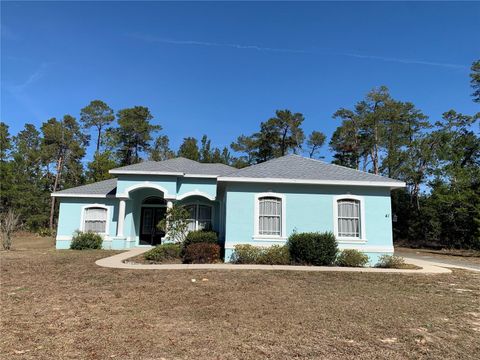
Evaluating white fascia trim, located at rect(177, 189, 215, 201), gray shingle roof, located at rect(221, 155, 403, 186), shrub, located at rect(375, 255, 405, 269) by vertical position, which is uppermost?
gray shingle roof, located at rect(221, 155, 403, 186)

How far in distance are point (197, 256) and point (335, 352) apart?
9.43 meters

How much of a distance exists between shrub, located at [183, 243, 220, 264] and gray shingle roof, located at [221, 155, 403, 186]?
3.02 m

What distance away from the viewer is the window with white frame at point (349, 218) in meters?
14.7

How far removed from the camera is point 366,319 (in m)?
6.36

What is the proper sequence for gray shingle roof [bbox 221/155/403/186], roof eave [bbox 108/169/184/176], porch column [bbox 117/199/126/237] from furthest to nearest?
porch column [bbox 117/199/126/237] → roof eave [bbox 108/169/184/176] → gray shingle roof [bbox 221/155/403/186]

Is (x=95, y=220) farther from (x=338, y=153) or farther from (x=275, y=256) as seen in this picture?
(x=338, y=153)

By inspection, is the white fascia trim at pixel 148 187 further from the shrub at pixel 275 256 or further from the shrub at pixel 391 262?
the shrub at pixel 391 262

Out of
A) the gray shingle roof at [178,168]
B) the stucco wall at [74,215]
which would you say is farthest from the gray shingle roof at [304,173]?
the stucco wall at [74,215]

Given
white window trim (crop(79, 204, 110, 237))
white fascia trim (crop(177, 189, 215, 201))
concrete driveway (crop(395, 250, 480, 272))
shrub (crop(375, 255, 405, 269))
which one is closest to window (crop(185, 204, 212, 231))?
white fascia trim (crop(177, 189, 215, 201))

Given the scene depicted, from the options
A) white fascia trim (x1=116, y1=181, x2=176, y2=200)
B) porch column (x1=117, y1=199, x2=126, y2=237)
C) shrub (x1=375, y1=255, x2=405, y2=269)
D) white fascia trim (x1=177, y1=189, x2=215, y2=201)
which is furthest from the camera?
white fascia trim (x1=177, y1=189, x2=215, y2=201)

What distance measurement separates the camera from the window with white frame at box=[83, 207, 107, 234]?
2084cm

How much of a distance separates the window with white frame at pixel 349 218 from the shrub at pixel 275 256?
261 centimetres

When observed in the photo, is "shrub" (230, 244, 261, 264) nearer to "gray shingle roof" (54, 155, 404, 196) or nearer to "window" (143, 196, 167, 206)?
"gray shingle roof" (54, 155, 404, 196)

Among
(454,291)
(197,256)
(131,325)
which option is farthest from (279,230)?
(131,325)
